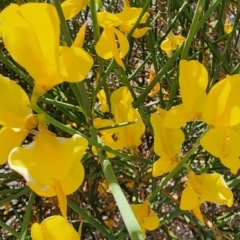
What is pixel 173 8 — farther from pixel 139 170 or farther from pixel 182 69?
pixel 182 69

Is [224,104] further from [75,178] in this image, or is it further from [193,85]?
[75,178]

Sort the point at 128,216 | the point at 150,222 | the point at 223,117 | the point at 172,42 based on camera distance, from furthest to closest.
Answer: the point at 172,42 < the point at 150,222 < the point at 223,117 < the point at 128,216

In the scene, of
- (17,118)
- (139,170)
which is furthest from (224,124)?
(139,170)

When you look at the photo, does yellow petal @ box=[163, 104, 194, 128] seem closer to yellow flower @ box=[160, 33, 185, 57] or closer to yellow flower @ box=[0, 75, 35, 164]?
yellow flower @ box=[0, 75, 35, 164]

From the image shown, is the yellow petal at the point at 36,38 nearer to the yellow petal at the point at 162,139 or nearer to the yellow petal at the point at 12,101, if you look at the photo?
the yellow petal at the point at 12,101

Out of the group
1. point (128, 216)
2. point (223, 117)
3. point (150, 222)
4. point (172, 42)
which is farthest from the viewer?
point (172, 42)

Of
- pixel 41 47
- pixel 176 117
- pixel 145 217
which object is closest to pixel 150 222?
pixel 145 217
